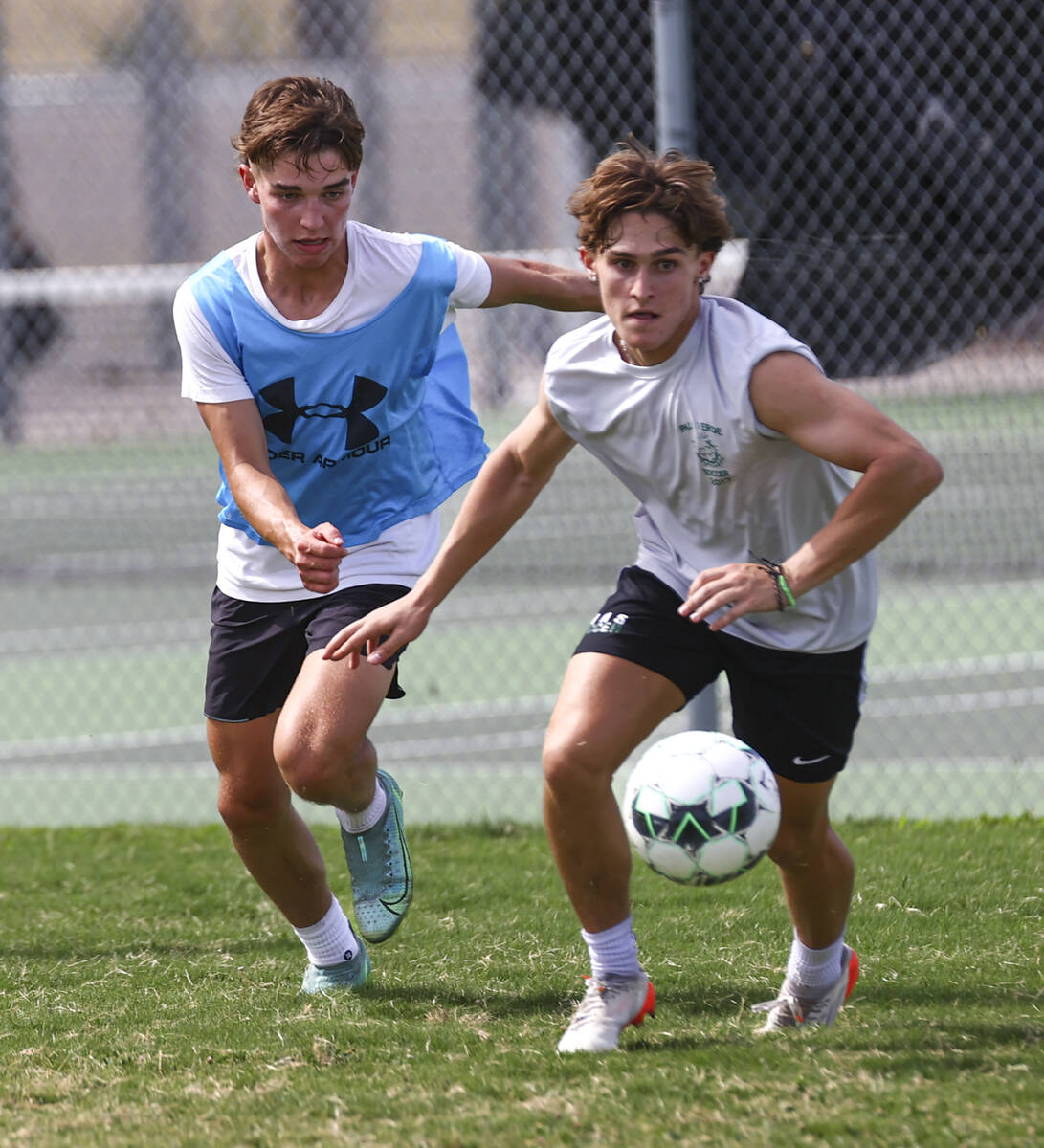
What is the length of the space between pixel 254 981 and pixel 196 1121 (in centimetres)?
134

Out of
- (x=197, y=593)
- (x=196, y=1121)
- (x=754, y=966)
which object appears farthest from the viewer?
(x=197, y=593)

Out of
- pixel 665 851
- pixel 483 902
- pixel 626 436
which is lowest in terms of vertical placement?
A: pixel 483 902

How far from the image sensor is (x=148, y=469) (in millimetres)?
14516

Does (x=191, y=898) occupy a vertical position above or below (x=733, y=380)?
below

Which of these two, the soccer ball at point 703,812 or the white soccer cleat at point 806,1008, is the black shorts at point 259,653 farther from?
the white soccer cleat at point 806,1008

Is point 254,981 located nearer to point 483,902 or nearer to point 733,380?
point 483,902

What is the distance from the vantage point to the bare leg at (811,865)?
379 centimetres

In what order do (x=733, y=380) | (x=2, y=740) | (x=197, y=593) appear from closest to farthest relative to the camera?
(x=733, y=380) < (x=2, y=740) < (x=197, y=593)

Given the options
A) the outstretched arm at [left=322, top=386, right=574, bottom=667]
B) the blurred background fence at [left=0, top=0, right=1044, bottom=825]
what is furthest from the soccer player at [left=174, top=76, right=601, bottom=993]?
the blurred background fence at [left=0, top=0, right=1044, bottom=825]

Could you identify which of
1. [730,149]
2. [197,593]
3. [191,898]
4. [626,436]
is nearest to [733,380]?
[626,436]

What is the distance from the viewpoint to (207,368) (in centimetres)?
416

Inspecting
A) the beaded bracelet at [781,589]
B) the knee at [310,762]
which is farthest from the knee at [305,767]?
the beaded bracelet at [781,589]

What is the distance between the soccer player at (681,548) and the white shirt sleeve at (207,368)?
0.70 meters

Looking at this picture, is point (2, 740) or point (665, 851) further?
point (2, 740)
